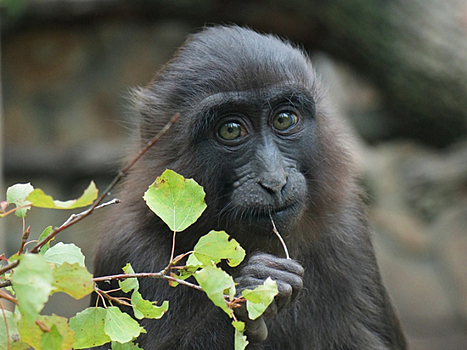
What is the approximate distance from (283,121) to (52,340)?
2.10 metres

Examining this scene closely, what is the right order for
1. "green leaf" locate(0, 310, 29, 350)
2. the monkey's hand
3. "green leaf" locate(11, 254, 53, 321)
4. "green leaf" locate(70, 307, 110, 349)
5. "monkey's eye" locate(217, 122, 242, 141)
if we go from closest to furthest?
"green leaf" locate(11, 254, 53, 321) < "green leaf" locate(0, 310, 29, 350) < "green leaf" locate(70, 307, 110, 349) < the monkey's hand < "monkey's eye" locate(217, 122, 242, 141)

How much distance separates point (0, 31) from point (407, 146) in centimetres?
669

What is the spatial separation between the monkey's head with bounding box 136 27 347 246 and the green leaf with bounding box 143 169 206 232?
0.86 metres

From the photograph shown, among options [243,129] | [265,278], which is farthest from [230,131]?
[265,278]

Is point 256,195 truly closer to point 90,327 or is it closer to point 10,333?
point 90,327

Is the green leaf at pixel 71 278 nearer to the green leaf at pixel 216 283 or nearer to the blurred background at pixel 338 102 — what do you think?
the green leaf at pixel 216 283

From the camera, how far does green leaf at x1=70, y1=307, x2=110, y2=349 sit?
294 cm

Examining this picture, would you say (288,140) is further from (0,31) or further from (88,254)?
(0,31)

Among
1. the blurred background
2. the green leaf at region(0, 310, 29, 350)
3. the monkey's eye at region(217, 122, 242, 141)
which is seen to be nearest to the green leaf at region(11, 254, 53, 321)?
the green leaf at region(0, 310, 29, 350)

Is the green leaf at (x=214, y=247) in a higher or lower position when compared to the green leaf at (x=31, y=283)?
higher

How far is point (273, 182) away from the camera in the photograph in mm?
3789

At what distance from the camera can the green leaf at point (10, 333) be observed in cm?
264

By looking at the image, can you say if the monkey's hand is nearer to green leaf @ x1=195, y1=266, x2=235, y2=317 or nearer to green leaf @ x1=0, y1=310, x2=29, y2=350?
green leaf @ x1=195, y1=266, x2=235, y2=317

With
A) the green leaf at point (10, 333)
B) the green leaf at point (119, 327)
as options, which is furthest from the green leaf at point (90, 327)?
the green leaf at point (10, 333)
